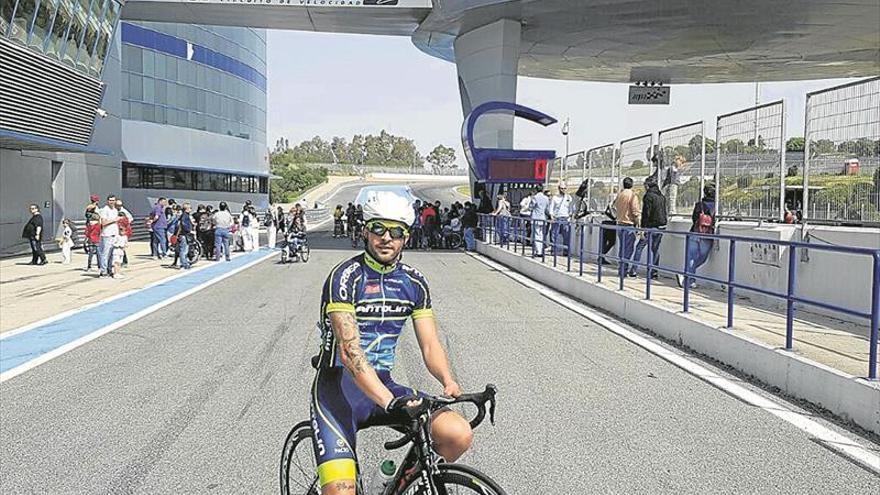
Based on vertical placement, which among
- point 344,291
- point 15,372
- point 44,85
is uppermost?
point 44,85

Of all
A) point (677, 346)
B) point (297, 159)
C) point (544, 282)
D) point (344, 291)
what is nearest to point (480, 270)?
point (544, 282)

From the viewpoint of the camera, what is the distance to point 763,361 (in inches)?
322

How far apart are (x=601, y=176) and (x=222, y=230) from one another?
33.8ft

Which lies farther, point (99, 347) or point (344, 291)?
point (99, 347)

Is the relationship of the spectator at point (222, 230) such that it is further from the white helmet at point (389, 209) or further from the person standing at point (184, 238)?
the white helmet at point (389, 209)

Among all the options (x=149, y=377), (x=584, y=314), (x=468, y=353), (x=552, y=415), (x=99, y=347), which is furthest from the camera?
(x=584, y=314)

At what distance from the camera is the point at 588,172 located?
979 inches

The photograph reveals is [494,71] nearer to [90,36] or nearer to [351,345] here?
[90,36]

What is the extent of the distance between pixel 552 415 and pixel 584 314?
629 cm

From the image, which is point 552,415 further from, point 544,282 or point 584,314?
point 544,282

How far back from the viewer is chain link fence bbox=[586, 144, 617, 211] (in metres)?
21.8

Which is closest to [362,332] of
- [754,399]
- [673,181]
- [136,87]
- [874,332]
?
[874,332]

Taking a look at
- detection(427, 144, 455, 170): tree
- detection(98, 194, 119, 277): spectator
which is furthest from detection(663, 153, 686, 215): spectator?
detection(427, 144, 455, 170): tree

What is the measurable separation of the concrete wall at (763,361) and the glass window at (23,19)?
1880 centimetres
